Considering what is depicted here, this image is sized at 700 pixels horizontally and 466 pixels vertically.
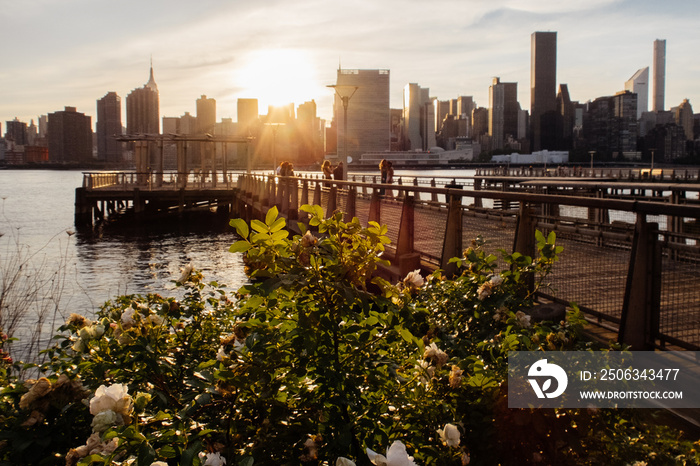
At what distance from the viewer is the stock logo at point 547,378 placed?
3.10m

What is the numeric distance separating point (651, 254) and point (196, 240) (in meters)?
31.0

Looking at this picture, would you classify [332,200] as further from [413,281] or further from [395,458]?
[395,458]

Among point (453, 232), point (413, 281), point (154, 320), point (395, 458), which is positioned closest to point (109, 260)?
point (453, 232)

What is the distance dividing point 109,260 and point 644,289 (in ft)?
82.5

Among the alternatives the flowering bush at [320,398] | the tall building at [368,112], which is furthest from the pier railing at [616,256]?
the tall building at [368,112]

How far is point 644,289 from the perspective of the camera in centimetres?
463

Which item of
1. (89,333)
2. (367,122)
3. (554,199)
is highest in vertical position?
(367,122)

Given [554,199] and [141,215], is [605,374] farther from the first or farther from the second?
[141,215]

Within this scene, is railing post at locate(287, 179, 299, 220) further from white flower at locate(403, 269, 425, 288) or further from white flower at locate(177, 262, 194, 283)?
white flower at locate(403, 269, 425, 288)

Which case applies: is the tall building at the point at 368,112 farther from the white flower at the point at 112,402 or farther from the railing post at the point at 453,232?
the white flower at the point at 112,402

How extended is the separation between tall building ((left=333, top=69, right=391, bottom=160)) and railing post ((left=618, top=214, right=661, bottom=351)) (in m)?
64.9

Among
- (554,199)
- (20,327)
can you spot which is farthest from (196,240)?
(554,199)

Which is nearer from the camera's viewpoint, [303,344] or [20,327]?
[303,344]

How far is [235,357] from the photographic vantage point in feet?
10.3
